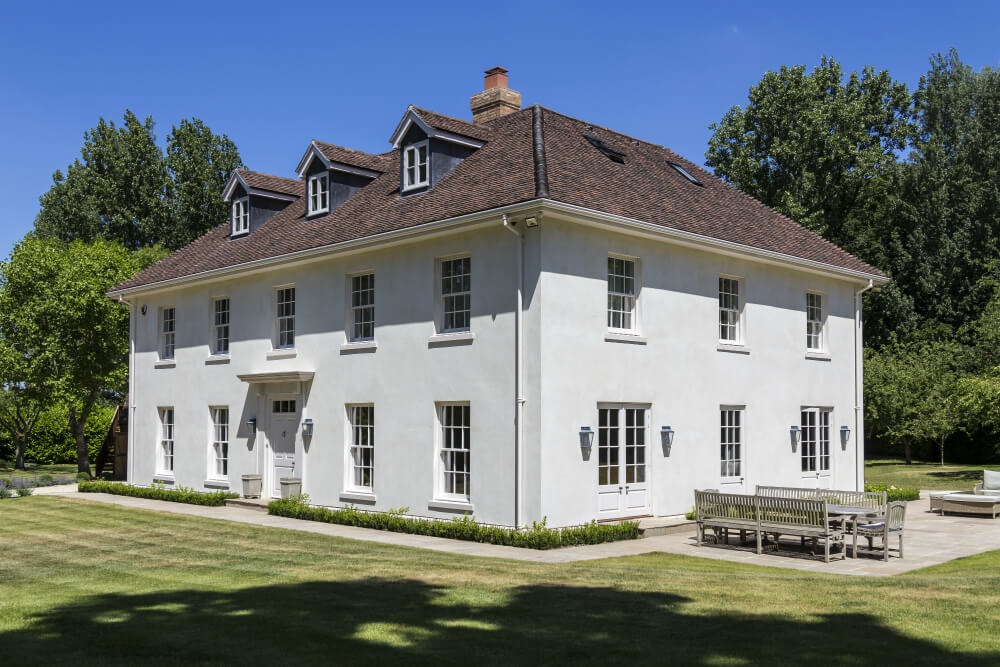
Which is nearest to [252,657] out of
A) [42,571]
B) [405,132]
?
[42,571]

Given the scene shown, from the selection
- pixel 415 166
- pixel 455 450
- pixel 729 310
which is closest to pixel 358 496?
pixel 455 450

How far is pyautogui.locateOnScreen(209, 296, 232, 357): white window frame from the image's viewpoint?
1025 inches

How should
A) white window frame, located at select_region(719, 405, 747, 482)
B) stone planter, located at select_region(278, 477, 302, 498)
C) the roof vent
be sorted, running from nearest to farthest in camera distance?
1. white window frame, located at select_region(719, 405, 747, 482)
2. the roof vent
3. stone planter, located at select_region(278, 477, 302, 498)

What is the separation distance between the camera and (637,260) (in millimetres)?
19562

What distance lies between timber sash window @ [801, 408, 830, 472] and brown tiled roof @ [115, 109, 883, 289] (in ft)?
13.3

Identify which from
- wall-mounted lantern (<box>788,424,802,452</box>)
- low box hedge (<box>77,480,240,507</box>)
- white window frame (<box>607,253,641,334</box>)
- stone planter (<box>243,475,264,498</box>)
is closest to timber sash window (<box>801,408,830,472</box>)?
wall-mounted lantern (<box>788,424,802,452</box>)

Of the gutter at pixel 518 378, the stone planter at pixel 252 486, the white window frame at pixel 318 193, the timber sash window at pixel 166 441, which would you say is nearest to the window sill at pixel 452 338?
the gutter at pixel 518 378

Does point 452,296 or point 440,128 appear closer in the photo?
point 452,296

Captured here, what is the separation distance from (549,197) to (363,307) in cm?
623

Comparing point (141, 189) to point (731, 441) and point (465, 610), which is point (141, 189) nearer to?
point (731, 441)

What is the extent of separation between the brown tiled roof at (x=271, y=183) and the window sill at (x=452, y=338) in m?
10.5

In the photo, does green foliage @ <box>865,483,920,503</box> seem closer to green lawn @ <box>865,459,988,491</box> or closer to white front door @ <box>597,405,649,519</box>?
green lawn @ <box>865,459,988,491</box>

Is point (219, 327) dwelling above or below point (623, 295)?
below

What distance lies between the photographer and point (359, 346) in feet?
69.3
